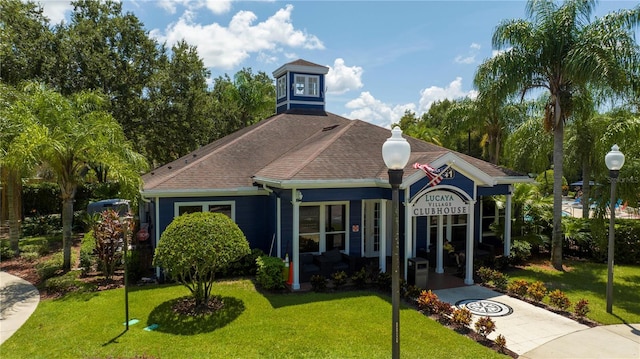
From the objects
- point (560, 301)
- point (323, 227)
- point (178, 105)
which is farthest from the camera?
point (178, 105)

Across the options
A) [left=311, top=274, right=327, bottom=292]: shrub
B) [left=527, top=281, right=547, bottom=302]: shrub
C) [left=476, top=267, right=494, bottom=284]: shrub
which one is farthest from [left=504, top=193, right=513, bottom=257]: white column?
[left=311, top=274, right=327, bottom=292]: shrub

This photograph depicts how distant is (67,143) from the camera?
464 inches

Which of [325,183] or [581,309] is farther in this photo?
[325,183]

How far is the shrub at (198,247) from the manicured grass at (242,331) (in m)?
1.16

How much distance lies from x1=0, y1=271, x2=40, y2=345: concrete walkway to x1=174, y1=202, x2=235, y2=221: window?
440cm

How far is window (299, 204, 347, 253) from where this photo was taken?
1334 centimetres

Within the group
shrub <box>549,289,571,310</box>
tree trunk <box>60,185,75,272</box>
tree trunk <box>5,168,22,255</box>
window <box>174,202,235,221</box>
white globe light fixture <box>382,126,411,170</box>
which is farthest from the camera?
tree trunk <box>5,168,22,255</box>

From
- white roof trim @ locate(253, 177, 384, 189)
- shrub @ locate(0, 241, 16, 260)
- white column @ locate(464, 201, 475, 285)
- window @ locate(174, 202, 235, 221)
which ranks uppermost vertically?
white roof trim @ locate(253, 177, 384, 189)

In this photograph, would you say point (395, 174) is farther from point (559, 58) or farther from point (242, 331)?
point (559, 58)

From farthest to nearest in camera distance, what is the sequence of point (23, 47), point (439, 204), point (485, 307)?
1. point (23, 47)
2. point (439, 204)
3. point (485, 307)

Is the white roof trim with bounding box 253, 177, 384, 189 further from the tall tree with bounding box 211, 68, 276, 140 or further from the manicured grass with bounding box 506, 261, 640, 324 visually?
the tall tree with bounding box 211, 68, 276, 140

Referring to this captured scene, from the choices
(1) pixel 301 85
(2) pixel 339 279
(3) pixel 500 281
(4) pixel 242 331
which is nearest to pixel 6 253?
(4) pixel 242 331

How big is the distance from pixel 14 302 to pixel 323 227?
352 inches

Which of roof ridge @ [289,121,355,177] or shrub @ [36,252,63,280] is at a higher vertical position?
roof ridge @ [289,121,355,177]
